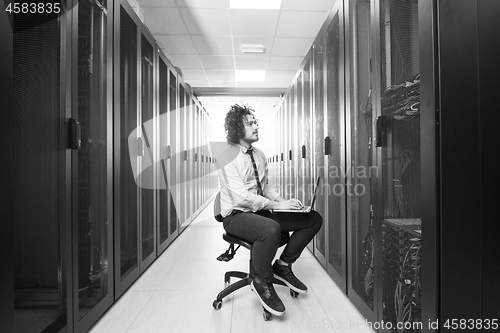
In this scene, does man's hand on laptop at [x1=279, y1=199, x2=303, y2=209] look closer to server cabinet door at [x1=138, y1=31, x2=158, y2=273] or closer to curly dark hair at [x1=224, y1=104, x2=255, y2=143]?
curly dark hair at [x1=224, y1=104, x2=255, y2=143]

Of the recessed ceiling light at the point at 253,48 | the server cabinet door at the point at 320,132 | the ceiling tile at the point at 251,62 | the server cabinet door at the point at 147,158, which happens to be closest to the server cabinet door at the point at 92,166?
the server cabinet door at the point at 147,158

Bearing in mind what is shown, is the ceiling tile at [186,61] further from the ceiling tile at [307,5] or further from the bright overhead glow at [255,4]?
the ceiling tile at [307,5]

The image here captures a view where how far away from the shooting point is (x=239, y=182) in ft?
5.78

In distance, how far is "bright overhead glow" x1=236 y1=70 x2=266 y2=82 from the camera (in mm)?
5461

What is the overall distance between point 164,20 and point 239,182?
2.84 m

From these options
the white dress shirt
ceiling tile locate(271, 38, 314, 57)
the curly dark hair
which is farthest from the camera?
ceiling tile locate(271, 38, 314, 57)

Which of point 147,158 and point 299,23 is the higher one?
point 299,23

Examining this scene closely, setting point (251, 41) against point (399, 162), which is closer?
point (399, 162)

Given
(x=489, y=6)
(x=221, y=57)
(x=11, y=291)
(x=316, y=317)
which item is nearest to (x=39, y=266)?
(x=11, y=291)

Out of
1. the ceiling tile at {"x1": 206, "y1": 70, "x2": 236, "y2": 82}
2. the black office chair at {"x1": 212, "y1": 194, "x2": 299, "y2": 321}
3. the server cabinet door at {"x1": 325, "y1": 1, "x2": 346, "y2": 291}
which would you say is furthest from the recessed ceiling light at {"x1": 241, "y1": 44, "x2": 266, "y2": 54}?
the black office chair at {"x1": 212, "y1": 194, "x2": 299, "y2": 321}

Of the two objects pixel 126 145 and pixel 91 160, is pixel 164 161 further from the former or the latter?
pixel 91 160

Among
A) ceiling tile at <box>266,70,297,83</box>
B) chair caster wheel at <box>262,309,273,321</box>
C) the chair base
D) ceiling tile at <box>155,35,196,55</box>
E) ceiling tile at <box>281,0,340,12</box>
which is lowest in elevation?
chair caster wheel at <box>262,309,273,321</box>

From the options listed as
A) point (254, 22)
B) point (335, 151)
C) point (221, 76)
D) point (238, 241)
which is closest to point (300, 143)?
point (335, 151)

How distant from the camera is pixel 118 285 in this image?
5.74 ft
